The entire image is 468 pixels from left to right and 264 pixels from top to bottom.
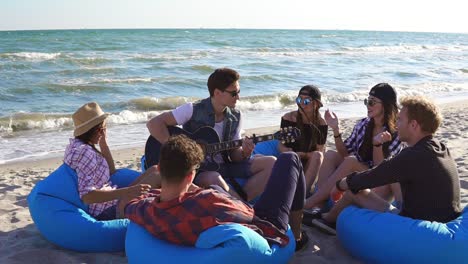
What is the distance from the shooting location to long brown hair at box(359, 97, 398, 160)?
16.6 feet

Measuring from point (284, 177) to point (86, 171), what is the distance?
1.47 meters

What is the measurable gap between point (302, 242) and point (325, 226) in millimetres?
431

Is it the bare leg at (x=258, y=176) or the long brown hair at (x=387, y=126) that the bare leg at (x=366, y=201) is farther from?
the bare leg at (x=258, y=176)

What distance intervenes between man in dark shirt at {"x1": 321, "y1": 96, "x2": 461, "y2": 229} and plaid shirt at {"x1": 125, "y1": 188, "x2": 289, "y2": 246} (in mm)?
896

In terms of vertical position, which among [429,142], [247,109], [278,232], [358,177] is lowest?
[247,109]

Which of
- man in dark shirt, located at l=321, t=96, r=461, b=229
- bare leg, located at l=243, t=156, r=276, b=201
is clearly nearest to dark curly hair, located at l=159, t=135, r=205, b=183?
man in dark shirt, located at l=321, t=96, r=461, b=229

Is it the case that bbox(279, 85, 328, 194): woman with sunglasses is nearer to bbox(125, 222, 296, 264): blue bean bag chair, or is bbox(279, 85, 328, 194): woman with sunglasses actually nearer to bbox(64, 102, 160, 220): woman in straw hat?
bbox(64, 102, 160, 220): woman in straw hat

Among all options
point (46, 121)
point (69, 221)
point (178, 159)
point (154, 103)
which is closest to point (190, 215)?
point (178, 159)

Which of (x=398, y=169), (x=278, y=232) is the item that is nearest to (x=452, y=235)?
(x=398, y=169)

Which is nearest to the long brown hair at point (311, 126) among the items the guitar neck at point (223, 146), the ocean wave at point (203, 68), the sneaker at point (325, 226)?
the guitar neck at point (223, 146)

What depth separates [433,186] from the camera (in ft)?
12.4

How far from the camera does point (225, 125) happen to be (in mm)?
5203

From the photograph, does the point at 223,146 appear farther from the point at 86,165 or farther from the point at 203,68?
the point at 203,68

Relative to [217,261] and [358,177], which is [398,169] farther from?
[217,261]
